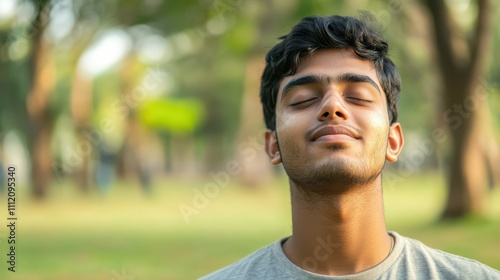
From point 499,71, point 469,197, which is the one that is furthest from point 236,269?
point 499,71

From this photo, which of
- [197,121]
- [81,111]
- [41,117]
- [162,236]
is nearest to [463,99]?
[162,236]

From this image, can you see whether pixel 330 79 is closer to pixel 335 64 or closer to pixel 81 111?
pixel 335 64

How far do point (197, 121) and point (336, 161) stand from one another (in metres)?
42.9

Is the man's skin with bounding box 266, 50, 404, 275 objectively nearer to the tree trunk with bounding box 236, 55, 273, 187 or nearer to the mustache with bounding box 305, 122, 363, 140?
the mustache with bounding box 305, 122, 363, 140

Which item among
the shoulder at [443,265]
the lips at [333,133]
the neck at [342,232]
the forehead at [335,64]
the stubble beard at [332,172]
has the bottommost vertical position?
the shoulder at [443,265]

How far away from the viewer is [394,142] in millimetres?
3123

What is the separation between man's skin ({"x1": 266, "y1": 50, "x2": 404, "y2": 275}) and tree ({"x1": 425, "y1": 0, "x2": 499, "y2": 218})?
10.9m

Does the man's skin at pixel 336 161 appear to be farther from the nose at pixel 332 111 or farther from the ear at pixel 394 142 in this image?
the ear at pixel 394 142

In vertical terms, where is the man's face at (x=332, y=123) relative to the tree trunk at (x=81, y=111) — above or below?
below

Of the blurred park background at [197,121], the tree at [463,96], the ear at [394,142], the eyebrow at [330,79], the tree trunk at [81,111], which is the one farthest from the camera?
the tree trunk at [81,111]

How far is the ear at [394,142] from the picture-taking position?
308cm

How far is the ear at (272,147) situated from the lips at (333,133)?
34 centimetres

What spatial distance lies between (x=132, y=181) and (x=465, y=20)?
20.0m

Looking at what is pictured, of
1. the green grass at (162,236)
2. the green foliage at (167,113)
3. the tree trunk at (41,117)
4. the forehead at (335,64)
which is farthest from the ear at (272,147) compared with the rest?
the green foliage at (167,113)
